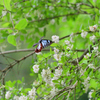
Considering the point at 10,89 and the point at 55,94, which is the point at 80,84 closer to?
the point at 55,94

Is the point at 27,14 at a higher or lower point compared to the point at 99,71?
higher

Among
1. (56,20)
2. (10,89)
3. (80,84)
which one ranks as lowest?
(10,89)

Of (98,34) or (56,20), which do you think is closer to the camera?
(98,34)

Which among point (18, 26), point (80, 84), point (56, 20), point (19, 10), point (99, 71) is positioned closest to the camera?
point (18, 26)

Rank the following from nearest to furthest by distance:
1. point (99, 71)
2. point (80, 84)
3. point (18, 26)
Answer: point (18, 26) < point (80, 84) < point (99, 71)

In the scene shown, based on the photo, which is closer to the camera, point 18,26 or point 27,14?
point 18,26

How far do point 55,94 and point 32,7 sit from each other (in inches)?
27.3

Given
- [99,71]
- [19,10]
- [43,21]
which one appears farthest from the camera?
[43,21]

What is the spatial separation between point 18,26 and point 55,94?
0.42 metres

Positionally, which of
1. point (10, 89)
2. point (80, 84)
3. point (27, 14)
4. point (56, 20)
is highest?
point (27, 14)

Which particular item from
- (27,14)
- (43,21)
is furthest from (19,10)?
(43,21)

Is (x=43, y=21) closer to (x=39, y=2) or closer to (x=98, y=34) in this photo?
(x=39, y=2)

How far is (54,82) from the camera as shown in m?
0.92

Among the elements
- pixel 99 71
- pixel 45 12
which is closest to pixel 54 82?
pixel 99 71
